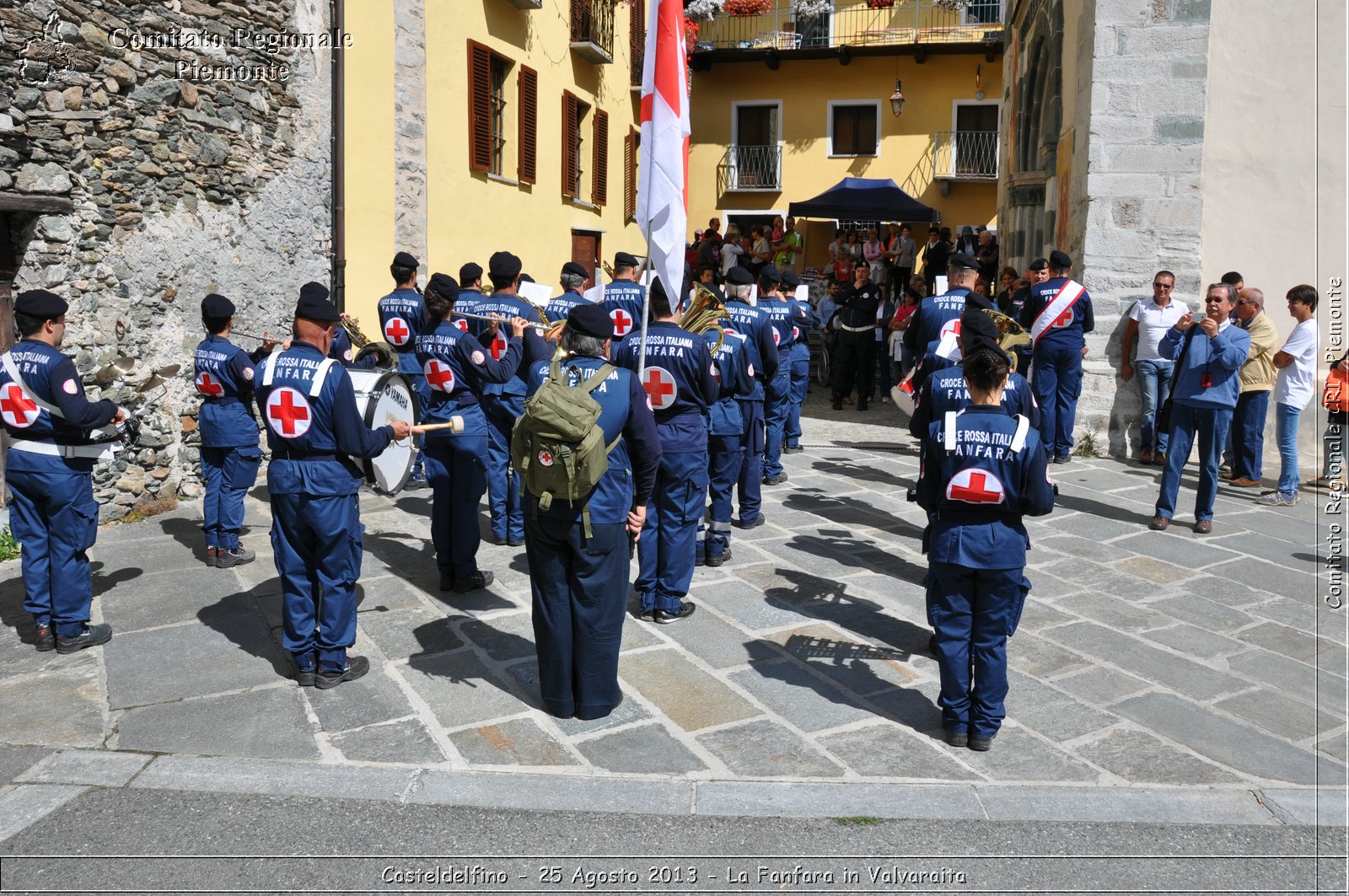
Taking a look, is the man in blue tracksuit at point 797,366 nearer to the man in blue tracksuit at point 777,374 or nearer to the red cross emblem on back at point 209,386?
the man in blue tracksuit at point 777,374

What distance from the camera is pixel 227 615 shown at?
6867 millimetres

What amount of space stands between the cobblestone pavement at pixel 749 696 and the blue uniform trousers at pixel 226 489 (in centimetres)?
30

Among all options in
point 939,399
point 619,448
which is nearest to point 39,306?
point 619,448

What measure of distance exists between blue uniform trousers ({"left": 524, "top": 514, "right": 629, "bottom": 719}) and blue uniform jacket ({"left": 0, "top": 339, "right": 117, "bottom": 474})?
260 centimetres

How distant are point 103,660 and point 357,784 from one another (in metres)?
2.31

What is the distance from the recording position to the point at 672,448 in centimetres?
657

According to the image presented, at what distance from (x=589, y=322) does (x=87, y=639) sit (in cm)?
345

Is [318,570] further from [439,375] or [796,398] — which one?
[796,398]

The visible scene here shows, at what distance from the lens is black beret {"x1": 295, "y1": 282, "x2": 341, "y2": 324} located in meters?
5.51

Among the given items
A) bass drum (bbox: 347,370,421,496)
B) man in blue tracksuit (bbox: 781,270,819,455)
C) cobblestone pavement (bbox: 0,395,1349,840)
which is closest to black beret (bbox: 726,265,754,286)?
cobblestone pavement (bbox: 0,395,1349,840)

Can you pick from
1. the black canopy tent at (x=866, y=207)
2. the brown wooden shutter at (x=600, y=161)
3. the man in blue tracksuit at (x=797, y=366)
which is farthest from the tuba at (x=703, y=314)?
the black canopy tent at (x=866, y=207)

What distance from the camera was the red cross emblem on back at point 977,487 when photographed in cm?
479

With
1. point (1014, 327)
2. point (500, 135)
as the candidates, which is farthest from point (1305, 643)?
point (500, 135)

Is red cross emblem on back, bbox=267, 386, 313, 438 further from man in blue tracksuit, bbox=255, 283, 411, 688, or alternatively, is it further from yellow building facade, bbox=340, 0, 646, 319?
yellow building facade, bbox=340, 0, 646, 319
